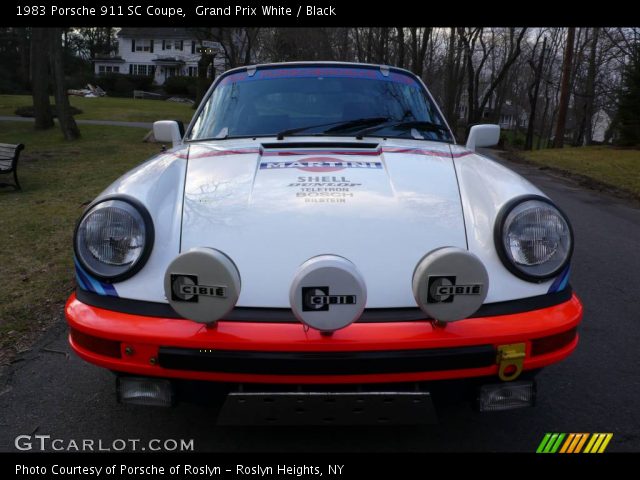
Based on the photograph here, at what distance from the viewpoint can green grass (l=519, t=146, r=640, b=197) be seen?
11.6 metres

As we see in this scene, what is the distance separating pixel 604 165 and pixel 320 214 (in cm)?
1478

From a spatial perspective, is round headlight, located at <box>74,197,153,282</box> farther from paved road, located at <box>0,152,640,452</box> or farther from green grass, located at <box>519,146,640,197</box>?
green grass, located at <box>519,146,640,197</box>

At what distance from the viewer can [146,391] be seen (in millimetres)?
1953

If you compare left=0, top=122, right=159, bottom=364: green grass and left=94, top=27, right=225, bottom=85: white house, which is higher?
left=94, top=27, right=225, bottom=85: white house

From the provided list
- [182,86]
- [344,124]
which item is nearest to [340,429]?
[344,124]

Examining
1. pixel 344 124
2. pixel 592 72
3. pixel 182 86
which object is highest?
pixel 592 72

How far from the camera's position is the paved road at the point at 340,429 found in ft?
7.55

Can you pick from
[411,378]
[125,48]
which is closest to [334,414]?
[411,378]

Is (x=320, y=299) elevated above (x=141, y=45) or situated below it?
below

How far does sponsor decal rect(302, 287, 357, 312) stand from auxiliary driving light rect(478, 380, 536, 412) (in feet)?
2.17

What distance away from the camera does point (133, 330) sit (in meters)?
1.85

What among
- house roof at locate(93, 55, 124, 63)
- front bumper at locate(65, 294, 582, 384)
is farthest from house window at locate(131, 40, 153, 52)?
front bumper at locate(65, 294, 582, 384)

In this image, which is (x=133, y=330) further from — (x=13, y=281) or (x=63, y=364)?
(x=13, y=281)

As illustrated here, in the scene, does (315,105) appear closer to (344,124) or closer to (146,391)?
(344,124)
